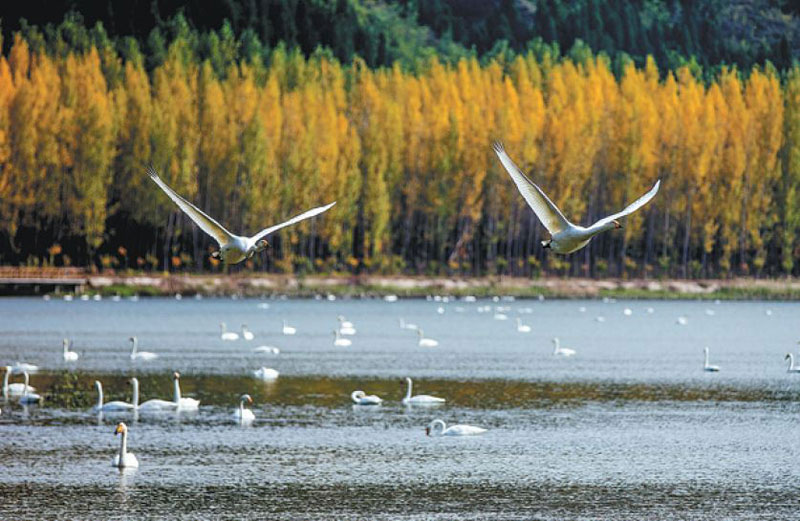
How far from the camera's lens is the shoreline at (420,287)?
8344cm

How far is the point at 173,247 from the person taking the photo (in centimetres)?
8738

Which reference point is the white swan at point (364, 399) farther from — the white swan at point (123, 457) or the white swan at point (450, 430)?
the white swan at point (123, 457)

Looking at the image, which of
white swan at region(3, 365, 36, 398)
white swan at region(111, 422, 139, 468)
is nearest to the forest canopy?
white swan at region(3, 365, 36, 398)

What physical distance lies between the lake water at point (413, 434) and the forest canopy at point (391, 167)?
2411cm

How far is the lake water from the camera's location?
24797 millimetres

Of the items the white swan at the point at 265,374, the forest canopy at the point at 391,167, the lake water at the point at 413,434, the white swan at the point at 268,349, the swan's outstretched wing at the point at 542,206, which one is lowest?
the lake water at the point at 413,434

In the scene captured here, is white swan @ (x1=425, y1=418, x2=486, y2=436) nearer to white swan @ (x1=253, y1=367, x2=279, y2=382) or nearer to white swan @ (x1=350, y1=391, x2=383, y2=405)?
white swan @ (x1=350, y1=391, x2=383, y2=405)

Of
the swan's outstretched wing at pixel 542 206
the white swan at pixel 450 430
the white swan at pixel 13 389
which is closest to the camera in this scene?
the swan's outstretched wing at pixel 542 206

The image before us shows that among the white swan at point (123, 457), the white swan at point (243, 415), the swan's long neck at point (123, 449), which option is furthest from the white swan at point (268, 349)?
the swan's long neck at point (123, 449)

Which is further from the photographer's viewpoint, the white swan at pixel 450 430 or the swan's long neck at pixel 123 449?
the white swan at pixel 450 430

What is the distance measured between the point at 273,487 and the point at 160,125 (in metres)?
61.1

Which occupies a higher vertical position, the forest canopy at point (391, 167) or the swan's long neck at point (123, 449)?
the forest canopy at point (391, 167)

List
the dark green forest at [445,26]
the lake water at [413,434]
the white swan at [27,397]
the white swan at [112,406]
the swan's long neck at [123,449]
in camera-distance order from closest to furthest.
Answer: the lake water at [413,434]
the swan's long neck at [123,449]
the white swan at [112,406]
the white swan at [27,397]
the dark green forest at [445,26]

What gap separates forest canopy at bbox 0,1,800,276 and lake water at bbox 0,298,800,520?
2411 cm
